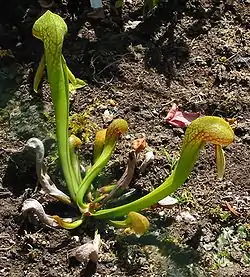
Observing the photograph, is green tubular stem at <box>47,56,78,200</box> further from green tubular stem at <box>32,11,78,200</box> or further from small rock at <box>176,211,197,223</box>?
small rock at <box>176,211,197,223</box>

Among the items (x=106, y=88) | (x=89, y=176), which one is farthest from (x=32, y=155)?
(x=106, y=88)

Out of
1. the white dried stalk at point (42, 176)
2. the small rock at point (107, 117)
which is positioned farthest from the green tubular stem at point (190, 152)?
the small rock at point (107, 117)

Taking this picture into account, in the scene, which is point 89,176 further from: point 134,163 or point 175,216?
point 175,216

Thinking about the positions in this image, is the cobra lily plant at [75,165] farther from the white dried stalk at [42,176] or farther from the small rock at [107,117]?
the small rock at [107,117]

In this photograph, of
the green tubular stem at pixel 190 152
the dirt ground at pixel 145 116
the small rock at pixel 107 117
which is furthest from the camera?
the small rock at pixel 107 117

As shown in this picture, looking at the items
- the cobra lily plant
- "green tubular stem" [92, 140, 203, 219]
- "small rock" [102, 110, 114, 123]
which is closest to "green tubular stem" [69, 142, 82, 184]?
the cobra lily plant

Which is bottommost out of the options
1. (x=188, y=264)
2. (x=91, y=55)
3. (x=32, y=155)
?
(x=188, y=264)
